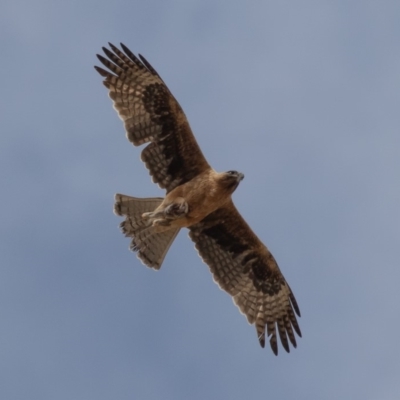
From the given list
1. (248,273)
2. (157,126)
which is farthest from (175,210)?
(248,273)

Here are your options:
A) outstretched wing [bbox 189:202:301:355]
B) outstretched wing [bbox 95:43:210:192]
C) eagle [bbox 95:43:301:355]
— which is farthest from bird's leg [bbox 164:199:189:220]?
outstretched wing [bbox 189:202:301:355]

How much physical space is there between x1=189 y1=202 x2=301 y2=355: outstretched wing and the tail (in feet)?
2.24

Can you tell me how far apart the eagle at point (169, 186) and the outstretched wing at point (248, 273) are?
0.01m

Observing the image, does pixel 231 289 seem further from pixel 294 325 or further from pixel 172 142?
pixel 172 142

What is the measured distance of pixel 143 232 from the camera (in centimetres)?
1591

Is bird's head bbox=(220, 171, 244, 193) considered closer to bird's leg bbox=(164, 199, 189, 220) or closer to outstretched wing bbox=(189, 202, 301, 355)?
bird's leg bbox=(164, 199, 189, 220)

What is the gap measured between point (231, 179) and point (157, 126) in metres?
1.34

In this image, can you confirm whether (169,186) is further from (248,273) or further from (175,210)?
(248,273)

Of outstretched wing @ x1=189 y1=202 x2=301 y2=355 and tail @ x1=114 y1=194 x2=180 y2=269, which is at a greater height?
tail @ x1=114 y1=194 x2=180 y2=269

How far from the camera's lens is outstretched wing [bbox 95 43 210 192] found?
15797 millimetres

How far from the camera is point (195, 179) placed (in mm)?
15719

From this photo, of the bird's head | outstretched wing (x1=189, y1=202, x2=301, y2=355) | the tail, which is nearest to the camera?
the bird's head

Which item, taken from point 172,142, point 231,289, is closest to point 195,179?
point 172,142

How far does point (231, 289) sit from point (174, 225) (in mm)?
1595
